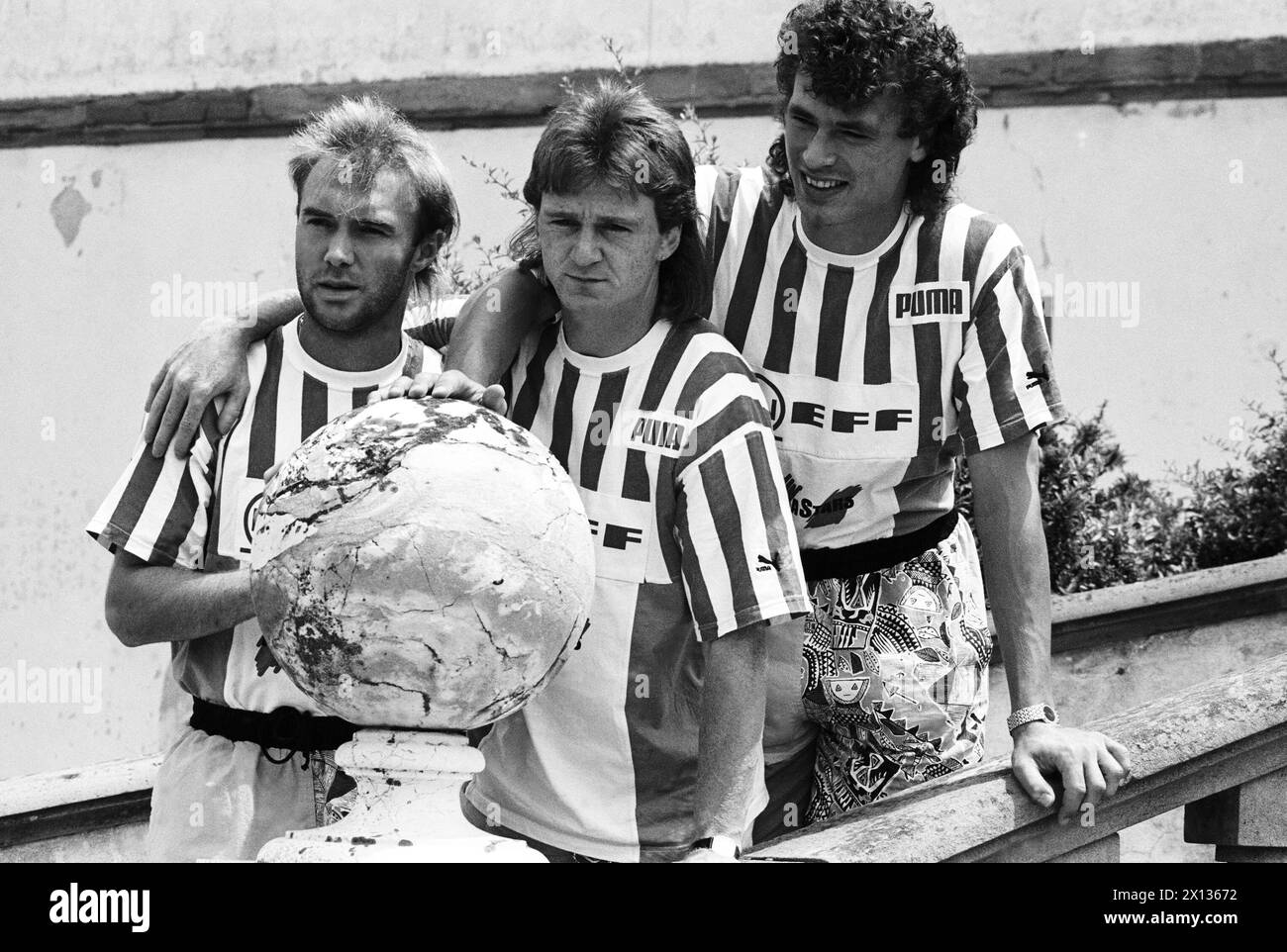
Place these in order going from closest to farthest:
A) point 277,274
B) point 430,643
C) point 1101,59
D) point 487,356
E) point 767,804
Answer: point 430,643 → point 487,356 → point 767,804 → point 1101,59 → point 277,274

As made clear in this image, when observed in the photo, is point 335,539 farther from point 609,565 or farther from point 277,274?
point 277,274

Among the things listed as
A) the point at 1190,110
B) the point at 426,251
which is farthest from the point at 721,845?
the point at 1190,110

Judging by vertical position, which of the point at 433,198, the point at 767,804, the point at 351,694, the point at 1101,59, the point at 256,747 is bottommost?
the point at 767,804

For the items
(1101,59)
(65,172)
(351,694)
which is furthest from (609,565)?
(65,172)

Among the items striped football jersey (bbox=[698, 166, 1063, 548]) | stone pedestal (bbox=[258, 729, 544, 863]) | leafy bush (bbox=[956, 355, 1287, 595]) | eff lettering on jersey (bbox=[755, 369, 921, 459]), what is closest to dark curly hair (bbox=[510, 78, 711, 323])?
striped football jersey (bbox=[698, 166, 1063, 548])

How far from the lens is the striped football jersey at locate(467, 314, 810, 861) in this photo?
3.04 metres

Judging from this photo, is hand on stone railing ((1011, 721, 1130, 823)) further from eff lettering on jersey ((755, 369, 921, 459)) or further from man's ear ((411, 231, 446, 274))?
man's ear ((411, 231, 446, 274))

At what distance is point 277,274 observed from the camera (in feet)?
30.6

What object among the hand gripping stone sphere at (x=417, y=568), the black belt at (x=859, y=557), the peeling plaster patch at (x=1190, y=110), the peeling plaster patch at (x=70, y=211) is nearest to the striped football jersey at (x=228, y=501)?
the hand gripping stone sphere at (x=417, y=568)

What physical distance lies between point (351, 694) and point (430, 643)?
0.53 ft

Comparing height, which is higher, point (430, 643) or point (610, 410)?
point (610, 410)

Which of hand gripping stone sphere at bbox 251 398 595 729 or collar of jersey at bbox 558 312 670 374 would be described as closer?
hand gripping stone sphere at bbox 251 398 595 729

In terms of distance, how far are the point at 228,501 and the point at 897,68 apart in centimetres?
154

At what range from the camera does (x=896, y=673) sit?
3.49m
